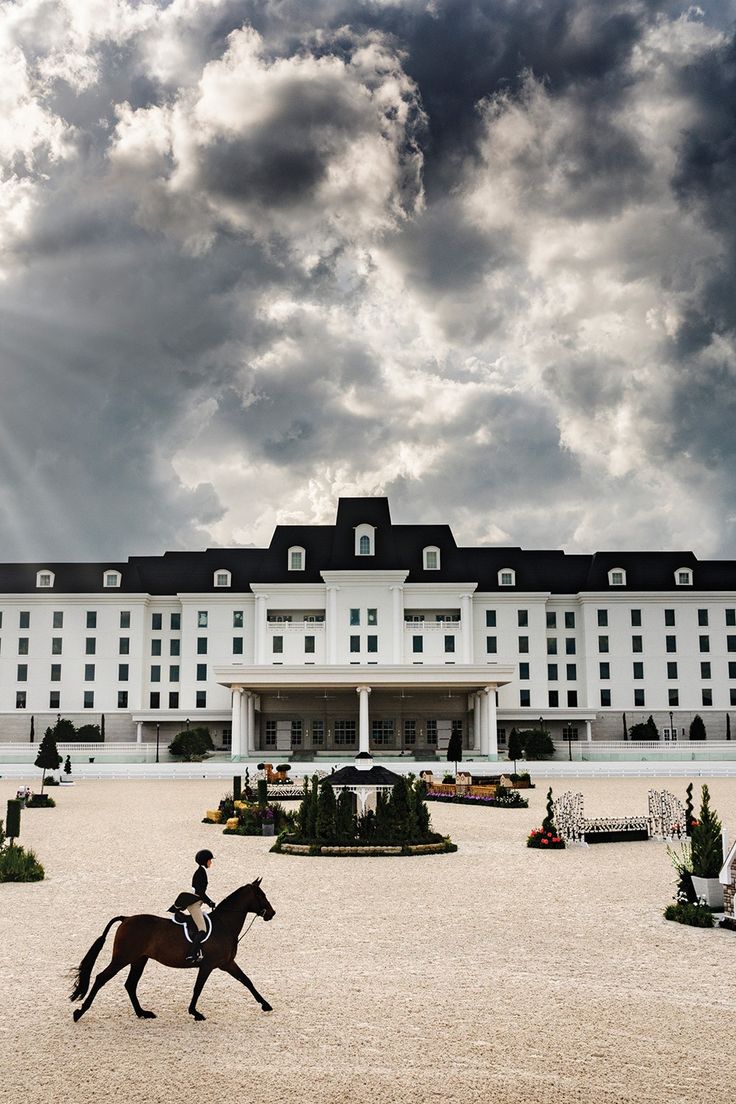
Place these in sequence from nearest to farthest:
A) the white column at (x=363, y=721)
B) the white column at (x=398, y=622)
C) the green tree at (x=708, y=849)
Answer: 1. the green tree at (x=708, y=849)
2. the white column at (x=363, y=721)
3. the white column at (x=398, y=622)

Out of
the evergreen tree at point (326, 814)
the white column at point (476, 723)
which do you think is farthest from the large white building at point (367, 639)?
the evergreen tree at point (326, 814)

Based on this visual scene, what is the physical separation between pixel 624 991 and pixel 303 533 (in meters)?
69.3

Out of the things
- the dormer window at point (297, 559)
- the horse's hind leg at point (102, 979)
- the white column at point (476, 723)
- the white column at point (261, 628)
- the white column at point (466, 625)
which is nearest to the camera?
the horse's hind leg at point (102, 979)

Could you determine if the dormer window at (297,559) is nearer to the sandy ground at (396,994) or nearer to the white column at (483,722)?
the white column at (483,722)

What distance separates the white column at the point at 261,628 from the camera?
72.1 meters

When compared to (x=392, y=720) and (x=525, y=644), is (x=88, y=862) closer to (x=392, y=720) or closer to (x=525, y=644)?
(x=392, y=720)

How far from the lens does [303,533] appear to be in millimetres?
79625

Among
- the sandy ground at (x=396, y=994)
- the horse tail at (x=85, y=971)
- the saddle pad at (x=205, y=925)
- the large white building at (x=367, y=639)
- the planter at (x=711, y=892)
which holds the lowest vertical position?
the sandy ground at (x=396, y=994)

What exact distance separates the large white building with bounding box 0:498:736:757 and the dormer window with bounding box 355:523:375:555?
111mm

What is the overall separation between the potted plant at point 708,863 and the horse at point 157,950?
805cm

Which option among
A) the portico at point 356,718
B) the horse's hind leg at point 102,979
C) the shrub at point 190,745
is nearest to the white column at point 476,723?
the portico at point 356,718

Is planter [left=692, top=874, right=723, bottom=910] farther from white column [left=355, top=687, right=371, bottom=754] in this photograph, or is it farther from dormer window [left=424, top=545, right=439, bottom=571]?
dormer window [left=424, top=545, right=439, bottom=571]

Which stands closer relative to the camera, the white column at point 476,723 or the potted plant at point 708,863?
the potted plant at point 708,863

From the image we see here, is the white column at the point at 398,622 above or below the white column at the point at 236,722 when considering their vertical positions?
above
